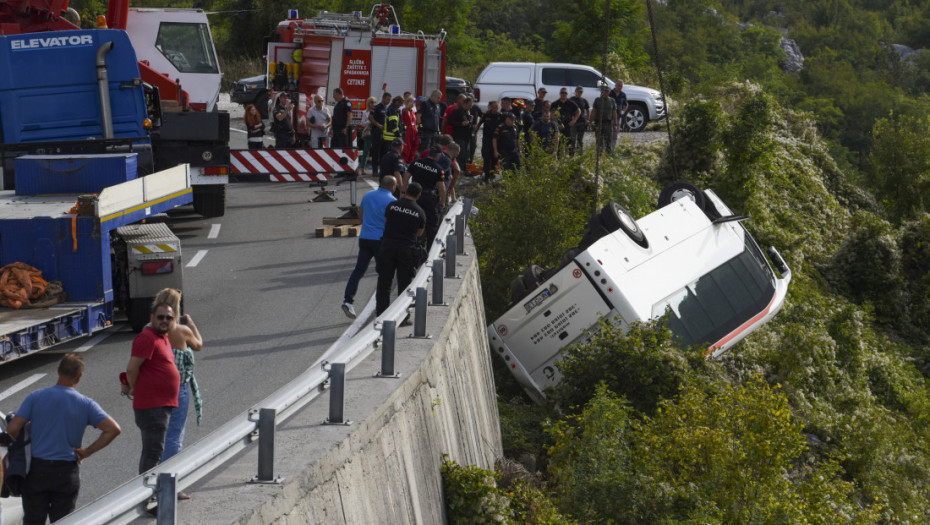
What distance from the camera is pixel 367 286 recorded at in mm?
14750

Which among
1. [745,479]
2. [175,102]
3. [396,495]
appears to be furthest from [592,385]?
[175,102]

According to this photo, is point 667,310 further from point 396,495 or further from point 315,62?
point 315,62

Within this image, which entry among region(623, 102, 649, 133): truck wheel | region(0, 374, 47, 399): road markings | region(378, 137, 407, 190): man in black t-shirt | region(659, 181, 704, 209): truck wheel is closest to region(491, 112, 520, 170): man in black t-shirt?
region(659, 181, 704, 209): truck wheel

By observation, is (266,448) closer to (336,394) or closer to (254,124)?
(336,394)

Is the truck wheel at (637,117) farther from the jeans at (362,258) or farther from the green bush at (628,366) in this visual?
the jeans at (362,258)

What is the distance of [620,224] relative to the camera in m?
13.7

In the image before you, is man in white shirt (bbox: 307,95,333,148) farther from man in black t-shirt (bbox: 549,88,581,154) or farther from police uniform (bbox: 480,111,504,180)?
man in black t-shirt (bbox: 549,88,581,154)

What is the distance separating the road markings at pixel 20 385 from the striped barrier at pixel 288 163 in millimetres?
8292

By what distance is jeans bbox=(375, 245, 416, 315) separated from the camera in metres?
11.5

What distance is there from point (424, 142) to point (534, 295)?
8.34 m

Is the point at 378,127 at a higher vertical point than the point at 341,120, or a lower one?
higher

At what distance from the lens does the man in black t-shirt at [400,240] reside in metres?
11.5

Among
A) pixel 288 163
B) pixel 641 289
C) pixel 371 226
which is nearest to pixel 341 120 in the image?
pixel 288 163

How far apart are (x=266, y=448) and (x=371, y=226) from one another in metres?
7.52
